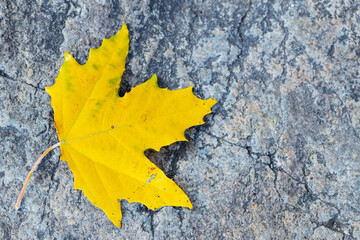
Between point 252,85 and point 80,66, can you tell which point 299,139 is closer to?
point 252,85

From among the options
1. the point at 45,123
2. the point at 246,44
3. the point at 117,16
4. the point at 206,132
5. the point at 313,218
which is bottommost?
the point at 313,218

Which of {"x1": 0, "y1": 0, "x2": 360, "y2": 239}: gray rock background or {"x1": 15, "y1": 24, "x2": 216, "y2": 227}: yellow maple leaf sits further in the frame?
{"x1": 0, "y1": 0, "x2": 360, "y2": 239}: gray rock background

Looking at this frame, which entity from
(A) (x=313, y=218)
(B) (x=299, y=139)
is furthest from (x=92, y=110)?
(A) (x=313, y=218)

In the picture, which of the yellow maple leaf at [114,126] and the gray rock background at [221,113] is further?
the gray rock background at [221,113]

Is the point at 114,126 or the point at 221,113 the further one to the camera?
the point at 221,113
